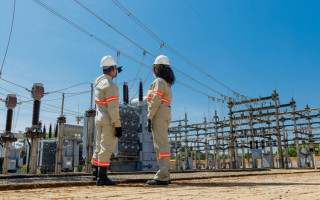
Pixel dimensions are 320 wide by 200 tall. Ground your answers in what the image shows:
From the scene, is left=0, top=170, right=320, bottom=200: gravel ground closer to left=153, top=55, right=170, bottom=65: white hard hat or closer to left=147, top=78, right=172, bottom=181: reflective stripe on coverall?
left=147, top=78, right=172, bottom=181: reflective stripe on coverall

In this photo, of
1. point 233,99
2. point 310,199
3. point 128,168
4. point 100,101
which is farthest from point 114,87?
point 233,99

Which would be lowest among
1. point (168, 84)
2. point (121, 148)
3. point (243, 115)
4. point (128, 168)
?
point (128, 168)

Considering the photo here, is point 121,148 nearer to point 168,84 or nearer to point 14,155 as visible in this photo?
point 168,84

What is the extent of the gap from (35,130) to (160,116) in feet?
21.7

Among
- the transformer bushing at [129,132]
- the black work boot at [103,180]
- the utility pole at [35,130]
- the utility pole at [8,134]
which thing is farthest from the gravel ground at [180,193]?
the transformer bushing at [129,132]

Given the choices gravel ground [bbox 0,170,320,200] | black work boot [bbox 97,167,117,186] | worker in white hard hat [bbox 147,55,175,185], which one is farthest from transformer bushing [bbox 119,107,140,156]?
gravel ground [bbox 0,170,320,200]

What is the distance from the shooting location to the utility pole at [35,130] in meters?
9.04

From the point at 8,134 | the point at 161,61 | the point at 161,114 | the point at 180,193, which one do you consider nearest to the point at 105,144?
the point at 161,114

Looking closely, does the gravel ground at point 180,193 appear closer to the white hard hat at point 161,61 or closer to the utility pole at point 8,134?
the white hard hat at point 161,61

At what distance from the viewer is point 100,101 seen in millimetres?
4395

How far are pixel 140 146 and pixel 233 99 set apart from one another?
8360mm

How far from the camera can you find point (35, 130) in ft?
30.6

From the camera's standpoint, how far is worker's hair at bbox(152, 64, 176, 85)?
14.9 ft

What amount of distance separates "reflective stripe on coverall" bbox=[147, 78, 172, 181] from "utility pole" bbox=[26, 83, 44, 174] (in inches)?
247
